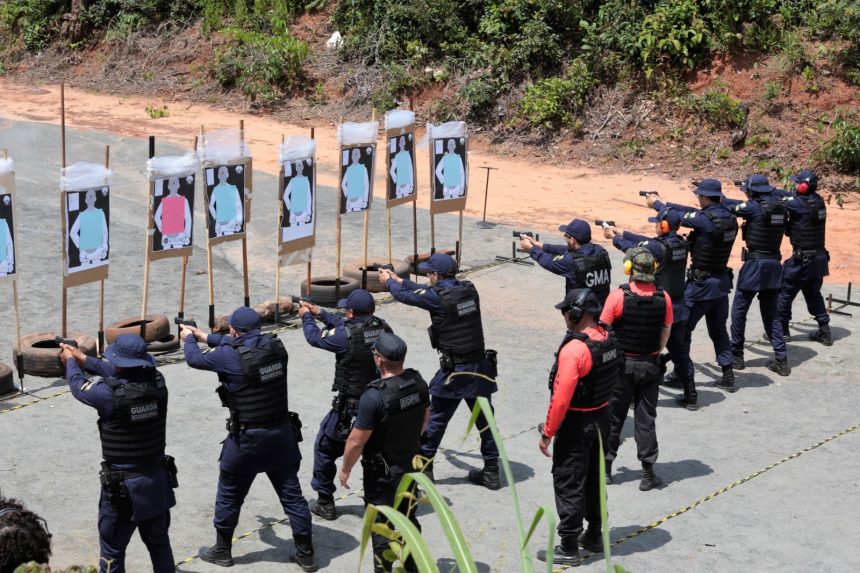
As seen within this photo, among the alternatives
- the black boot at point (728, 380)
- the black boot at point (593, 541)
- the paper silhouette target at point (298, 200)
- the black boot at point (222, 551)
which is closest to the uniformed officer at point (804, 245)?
the black boot at point (728, 380)

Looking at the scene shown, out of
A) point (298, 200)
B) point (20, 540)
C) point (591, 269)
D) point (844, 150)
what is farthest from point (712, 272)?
point (844, 150)

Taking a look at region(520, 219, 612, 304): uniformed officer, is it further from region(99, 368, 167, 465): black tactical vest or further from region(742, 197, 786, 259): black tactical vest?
region(99, 368, 167, 465): black tactical vest

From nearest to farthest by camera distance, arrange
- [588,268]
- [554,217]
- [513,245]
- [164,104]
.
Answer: [588,268] → [513,245] → [554,217] → [164,104]

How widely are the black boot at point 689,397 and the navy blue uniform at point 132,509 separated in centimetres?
587

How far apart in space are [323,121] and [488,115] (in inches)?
171

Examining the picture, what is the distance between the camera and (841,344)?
14016 millimetres

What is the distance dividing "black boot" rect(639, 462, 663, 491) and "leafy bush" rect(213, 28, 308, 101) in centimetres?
2236

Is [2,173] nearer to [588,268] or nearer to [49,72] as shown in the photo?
[588,268]

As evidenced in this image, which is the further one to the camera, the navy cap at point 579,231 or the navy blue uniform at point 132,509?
the navy cap at point 579,231

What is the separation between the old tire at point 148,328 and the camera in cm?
1348

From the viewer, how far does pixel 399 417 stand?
7.99 m

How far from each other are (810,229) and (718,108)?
11.7 metres

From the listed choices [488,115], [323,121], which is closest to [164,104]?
[323,121]

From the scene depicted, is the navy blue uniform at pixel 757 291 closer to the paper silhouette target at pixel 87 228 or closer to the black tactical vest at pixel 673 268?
the black tactical vest at pixel 673 268
